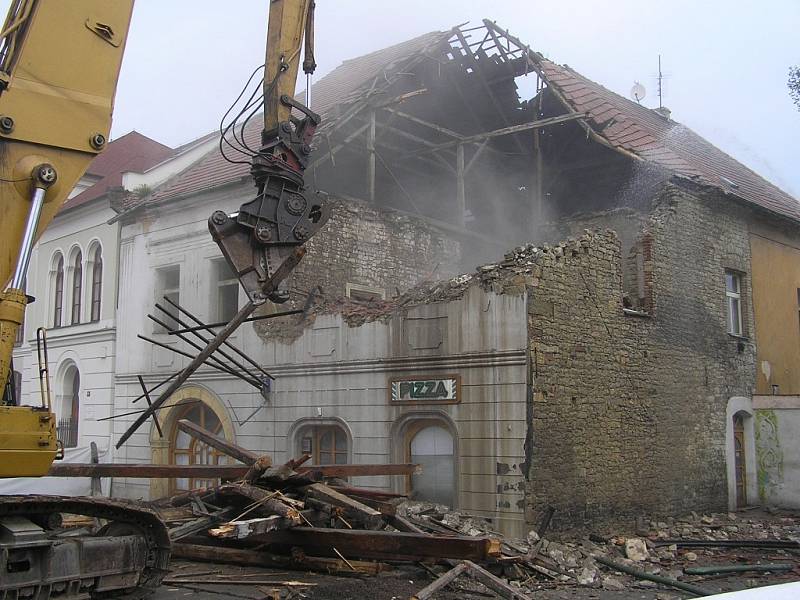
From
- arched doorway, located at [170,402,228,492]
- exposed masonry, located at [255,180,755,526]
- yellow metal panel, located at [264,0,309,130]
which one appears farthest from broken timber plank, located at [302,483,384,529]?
arched doorway, located at [170,402,228,492]

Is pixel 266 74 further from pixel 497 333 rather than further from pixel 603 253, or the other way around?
pixel 603 253

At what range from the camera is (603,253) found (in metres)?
14.3

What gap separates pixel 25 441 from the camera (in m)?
6.34

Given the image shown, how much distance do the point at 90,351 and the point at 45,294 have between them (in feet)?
10.3

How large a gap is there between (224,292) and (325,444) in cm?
489

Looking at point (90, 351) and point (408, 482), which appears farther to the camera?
point (90, 351)

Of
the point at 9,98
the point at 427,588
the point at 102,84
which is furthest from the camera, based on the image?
the point at 427,588

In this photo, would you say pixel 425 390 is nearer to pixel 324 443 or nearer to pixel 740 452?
pixel 324 443

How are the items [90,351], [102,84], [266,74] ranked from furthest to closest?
Answer: [90,351], [266,74], [102,84]

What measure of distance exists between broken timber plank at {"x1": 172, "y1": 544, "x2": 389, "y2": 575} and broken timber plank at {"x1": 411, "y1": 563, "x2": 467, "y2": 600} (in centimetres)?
80

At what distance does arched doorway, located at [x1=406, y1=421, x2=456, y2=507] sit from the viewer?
1305 centimetres

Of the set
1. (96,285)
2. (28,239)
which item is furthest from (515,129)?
(28,239)

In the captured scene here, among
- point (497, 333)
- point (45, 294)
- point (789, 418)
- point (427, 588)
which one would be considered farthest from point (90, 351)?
point (789, 418)

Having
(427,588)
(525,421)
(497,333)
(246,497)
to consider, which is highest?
(497,333)
